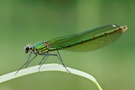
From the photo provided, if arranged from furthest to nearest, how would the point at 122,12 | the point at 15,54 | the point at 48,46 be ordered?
the point at 122,12
the point at 15,54
the point at 48,46

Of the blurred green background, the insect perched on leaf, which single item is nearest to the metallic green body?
the insect perched on leaf

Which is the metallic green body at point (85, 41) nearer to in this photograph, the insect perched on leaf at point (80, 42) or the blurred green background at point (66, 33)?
the insect perched on leaf at point (80, 42)

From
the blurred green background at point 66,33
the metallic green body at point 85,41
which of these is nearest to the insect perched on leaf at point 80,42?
the metallic green body at point 85,41

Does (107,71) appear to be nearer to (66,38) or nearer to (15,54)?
(15,54)

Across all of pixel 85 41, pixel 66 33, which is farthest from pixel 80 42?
pixel 66 33

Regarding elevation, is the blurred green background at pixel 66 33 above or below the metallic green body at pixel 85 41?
below

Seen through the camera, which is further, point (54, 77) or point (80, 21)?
point (80, 21)

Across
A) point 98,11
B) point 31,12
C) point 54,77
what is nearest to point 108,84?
point 54,77

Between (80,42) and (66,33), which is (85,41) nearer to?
(80,42)
